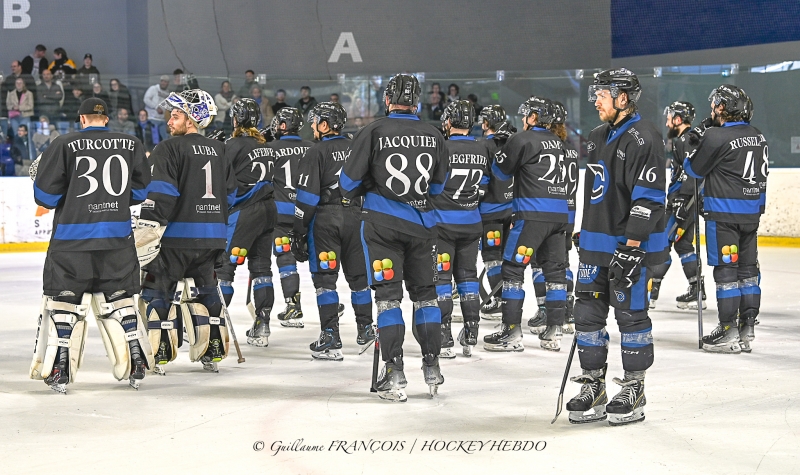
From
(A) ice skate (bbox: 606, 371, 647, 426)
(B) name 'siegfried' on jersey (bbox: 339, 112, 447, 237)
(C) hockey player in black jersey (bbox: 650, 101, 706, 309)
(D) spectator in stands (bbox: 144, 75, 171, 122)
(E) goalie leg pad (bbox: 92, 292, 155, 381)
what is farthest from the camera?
(D) spectator in stands (bbox: 144, 75, 171, 122)

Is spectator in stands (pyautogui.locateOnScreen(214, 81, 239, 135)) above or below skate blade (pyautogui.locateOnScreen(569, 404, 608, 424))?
above

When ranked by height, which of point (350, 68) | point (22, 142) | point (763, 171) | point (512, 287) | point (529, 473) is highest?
point (350, 68)

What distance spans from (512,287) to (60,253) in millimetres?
3061

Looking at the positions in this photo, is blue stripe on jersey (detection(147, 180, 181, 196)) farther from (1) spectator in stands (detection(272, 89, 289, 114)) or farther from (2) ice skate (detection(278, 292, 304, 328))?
(1) spectator in stands (detection(272, 89, 289, 114))

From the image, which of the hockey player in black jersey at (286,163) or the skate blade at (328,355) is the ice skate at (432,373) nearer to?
the skate blade at (328,355)

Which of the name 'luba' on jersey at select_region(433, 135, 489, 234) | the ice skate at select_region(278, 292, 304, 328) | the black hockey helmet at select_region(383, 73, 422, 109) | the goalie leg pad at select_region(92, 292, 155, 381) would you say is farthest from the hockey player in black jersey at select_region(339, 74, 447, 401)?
the ice skate at select_region(278, 292, 304, 328)

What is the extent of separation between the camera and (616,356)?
6.62m

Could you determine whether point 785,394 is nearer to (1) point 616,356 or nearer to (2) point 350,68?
(1) point 616,356

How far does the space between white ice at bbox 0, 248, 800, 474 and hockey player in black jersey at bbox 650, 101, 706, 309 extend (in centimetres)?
153

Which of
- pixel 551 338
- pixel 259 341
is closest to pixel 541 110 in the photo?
pixel 551 338

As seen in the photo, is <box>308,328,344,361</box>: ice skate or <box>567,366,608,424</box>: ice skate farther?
<box>308,328,344,361</box>: ice skate

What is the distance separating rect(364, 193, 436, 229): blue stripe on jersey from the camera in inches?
205

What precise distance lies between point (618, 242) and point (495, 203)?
285cm

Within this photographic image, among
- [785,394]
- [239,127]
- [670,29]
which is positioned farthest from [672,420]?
[670,29]
